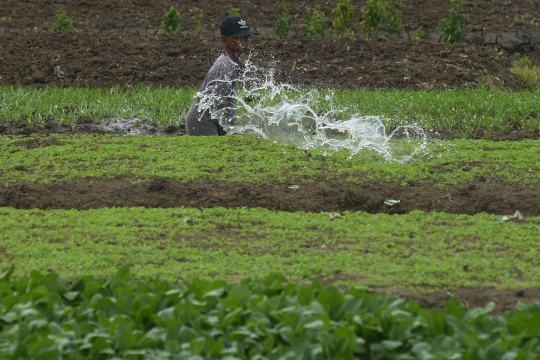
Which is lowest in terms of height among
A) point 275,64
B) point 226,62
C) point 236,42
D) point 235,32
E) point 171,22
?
point 275,64

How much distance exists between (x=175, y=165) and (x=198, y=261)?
2.28 m

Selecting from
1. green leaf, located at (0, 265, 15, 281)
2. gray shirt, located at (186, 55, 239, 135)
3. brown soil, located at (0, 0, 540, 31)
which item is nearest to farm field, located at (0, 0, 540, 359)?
green leaf, located at (0, 265, 15, 281)

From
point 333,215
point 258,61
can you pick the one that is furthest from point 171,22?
point 333,215

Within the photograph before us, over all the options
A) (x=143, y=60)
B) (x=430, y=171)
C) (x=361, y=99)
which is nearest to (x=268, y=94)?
(x=361, y=99)

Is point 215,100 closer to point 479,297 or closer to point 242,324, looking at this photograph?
point 479,297

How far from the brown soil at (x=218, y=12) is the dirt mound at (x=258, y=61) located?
10.7ft

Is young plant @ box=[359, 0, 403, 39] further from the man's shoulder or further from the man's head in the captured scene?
the man's shoulder

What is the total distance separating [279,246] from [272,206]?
1037 millimetres

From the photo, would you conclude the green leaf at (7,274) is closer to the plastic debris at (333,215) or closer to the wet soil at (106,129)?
the plastic debris at (333,215)

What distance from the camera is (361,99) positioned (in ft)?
31.3

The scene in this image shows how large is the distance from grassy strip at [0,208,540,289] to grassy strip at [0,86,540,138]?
9.94 ft

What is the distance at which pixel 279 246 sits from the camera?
5.24 m

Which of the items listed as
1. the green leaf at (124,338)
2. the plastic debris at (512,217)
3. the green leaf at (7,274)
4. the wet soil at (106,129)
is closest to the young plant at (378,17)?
the wet soil at (106,129)

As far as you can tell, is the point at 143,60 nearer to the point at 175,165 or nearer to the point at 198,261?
the point at 175,165
